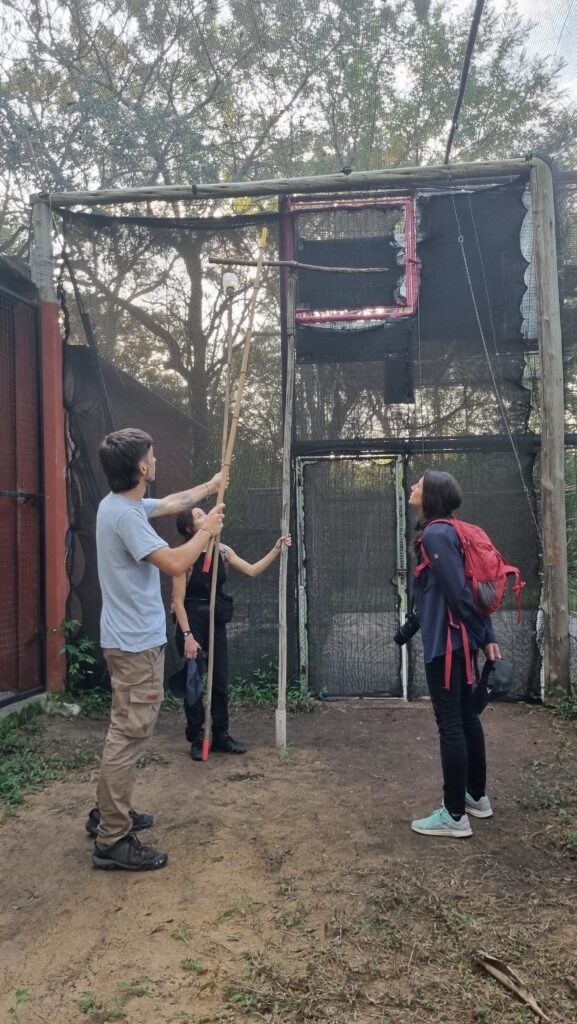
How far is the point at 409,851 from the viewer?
332 cm

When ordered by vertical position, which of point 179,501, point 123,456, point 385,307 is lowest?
point 179,501

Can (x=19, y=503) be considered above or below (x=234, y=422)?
below

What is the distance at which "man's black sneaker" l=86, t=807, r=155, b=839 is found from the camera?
353 centimetres

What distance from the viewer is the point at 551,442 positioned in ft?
18.7

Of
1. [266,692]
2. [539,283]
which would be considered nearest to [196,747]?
[266,692]

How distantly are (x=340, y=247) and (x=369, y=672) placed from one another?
3.51 metres

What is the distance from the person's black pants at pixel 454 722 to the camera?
335 centimetres

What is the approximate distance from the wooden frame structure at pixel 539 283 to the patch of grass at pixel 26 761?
3.74 ft

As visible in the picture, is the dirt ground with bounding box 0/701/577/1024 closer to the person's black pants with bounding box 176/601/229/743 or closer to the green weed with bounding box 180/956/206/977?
the green weed with bounding box 180/956/206/977

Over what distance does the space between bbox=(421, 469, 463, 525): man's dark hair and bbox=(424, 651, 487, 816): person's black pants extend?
668 millimetres

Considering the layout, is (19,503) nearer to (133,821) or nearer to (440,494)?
(133,821)

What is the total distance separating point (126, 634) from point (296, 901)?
1295 millimetres

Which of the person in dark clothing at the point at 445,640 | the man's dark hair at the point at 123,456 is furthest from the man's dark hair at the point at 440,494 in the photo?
the man's dark hair at the point at 123,456

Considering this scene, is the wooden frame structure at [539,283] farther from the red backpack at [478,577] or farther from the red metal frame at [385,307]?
the red backpack at [478,577]
